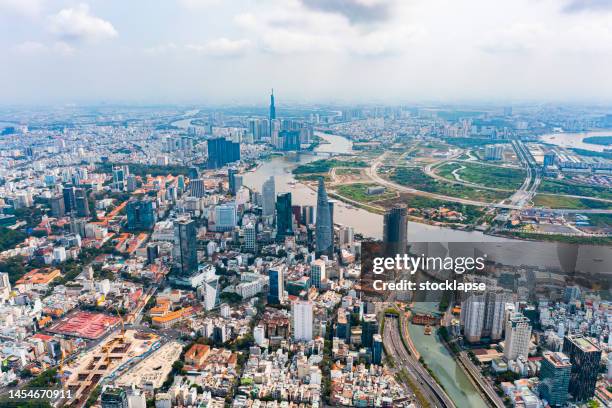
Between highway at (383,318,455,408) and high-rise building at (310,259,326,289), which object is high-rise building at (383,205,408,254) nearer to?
high-rise building at (310,259,326,289)

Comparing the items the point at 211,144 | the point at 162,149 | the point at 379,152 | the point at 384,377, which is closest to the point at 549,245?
the point at 384,377

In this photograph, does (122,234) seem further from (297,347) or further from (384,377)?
(384,377)

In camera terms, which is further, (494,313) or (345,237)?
(345,237)

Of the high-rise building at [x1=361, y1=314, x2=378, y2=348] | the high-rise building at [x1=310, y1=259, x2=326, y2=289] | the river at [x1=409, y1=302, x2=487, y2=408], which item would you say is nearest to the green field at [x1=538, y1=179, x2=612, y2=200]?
the high-rise building at [x1=310, y1=259, x2=326, y2=289]

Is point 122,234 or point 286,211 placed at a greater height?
point 286,211

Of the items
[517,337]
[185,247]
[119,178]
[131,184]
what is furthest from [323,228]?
[119,178]

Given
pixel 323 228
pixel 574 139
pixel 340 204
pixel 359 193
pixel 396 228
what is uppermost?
pixel 574 139

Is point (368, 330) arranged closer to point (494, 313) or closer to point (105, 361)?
point (494, 313)
